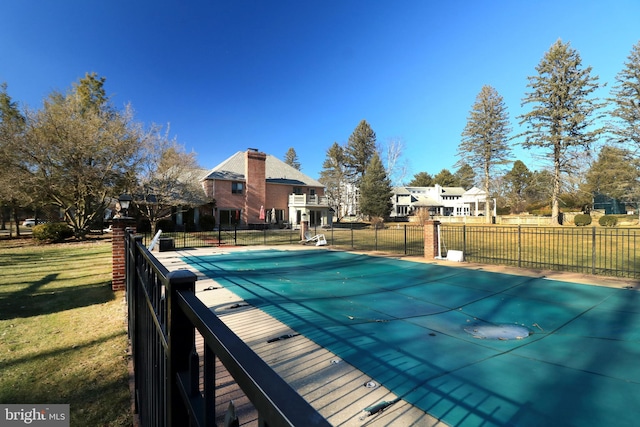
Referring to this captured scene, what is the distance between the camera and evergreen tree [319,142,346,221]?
169 ft

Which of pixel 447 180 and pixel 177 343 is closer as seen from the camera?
pixel 177 343

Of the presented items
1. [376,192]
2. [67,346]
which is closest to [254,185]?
[376,192]

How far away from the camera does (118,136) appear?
19578 mm

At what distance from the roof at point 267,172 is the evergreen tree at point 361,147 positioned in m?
17.1

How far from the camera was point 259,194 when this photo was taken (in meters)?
32.0

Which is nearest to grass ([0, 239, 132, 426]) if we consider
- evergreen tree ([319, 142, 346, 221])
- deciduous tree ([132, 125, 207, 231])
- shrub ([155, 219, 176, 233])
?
deciduous tree ([132, 125, 207, 231])

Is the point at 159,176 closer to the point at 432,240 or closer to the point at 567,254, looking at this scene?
the point at 432,240

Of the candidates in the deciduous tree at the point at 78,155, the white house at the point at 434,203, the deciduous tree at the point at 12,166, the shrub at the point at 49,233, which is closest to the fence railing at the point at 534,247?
→ the deciduous tree at the point at 78,155

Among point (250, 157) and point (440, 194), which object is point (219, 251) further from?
point (440, 194)

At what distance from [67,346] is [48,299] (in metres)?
3.01

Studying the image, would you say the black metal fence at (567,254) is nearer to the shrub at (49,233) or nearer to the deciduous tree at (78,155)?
the deciduous tree at (78,155)

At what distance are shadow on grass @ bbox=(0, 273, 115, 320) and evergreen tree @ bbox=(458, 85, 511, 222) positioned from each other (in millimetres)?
41334

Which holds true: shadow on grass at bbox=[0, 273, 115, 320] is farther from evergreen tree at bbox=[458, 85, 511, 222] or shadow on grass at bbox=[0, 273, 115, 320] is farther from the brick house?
evergreen tree at bbox=[458, 85, 511, 222]

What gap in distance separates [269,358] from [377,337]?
4.91 feet
